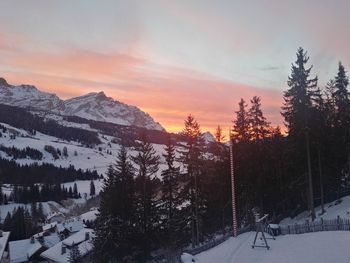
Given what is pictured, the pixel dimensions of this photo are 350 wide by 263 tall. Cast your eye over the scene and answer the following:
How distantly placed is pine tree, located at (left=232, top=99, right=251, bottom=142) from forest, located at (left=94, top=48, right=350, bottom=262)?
121 mm

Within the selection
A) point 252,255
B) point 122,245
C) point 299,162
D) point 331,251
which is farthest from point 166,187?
point 331,251

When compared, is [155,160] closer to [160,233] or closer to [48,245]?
[160,233]

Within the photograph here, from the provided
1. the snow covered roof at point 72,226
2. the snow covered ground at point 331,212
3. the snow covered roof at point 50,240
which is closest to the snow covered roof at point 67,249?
the snow covered roof at point 50,240

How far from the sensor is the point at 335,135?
5488cm

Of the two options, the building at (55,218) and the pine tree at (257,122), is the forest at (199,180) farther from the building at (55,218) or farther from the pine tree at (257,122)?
the building at (55,218)

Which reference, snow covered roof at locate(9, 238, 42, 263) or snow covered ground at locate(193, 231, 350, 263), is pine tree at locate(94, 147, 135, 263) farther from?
snow covered roof at locate(9, 238, 42, 263)

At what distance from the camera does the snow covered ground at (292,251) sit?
86.9 feet

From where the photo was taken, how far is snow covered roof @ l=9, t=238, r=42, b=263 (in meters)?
99.1

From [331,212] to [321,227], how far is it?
632 inches

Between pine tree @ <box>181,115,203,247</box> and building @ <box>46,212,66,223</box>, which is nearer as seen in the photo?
pine tree @ <box>181,115,203,247</box>

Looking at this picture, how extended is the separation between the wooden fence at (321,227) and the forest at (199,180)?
12.9m

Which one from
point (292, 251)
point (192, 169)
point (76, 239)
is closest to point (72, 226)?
point (76, 239)

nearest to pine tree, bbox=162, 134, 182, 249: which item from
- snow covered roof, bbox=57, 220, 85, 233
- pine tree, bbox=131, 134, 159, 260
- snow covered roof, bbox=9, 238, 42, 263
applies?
pine tree, bbox=131, 134, 159, 260

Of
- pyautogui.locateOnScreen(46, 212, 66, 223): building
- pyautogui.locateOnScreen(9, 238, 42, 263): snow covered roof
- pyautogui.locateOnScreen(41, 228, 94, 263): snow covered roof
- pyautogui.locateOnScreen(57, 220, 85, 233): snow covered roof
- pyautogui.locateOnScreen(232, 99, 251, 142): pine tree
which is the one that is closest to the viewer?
pyautogui.locateOnScreen(232, 99, 251, 142): pine tree
